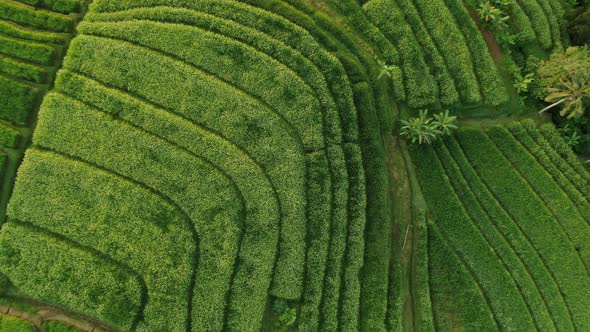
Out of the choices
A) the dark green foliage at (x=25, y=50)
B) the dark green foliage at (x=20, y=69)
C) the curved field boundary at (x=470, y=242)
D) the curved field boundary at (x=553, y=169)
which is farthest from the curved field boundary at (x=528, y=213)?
the dark green foliage at (x=20, y=69)

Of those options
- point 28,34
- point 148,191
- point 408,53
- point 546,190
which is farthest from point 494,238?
point 28,34

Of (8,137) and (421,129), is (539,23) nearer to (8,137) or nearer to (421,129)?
(421,129)

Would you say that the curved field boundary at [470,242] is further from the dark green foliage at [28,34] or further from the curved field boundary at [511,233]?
the dark green foliage at [28,34]

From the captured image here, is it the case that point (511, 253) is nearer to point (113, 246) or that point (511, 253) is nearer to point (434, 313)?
point (434, 313)

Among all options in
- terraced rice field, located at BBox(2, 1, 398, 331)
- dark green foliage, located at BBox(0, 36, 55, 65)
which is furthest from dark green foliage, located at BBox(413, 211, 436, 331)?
dark green foliage, located at BBox(0, 36, 55, 65)

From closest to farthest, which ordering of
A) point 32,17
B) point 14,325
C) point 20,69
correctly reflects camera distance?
point 14,325
point 20,69
point 32,17

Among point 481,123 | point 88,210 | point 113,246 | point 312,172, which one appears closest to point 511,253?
point 481,123
